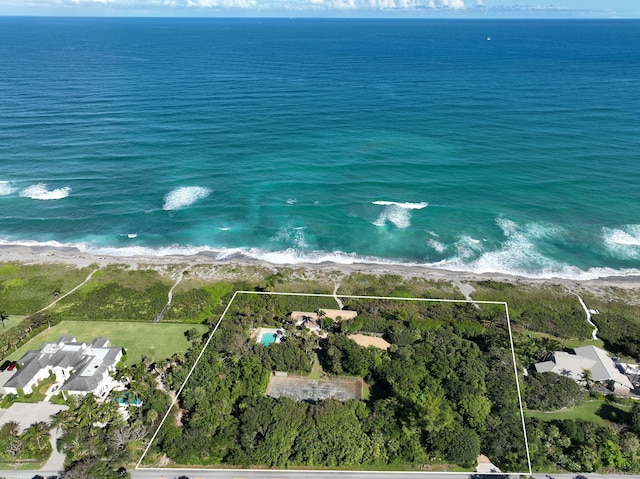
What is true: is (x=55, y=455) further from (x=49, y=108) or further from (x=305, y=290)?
(x=49, y=108)

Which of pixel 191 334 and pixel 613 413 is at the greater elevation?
pixel 191 334

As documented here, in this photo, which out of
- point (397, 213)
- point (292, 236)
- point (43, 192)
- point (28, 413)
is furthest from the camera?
point (43, 192)

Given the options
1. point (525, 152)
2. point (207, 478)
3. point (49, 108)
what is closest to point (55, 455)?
point (207, 478)

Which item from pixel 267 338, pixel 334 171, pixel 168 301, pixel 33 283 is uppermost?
pixel 334 171

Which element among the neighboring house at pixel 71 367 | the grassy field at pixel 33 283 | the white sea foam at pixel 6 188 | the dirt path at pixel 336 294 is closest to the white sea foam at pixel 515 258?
the dirt path at pixel 336 294

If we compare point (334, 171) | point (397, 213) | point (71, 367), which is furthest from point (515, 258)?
point (71, 367)

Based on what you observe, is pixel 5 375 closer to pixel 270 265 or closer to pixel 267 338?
pixel 267 338

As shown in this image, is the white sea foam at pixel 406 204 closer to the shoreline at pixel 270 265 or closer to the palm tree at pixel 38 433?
the shoreline at pixel 270 265
